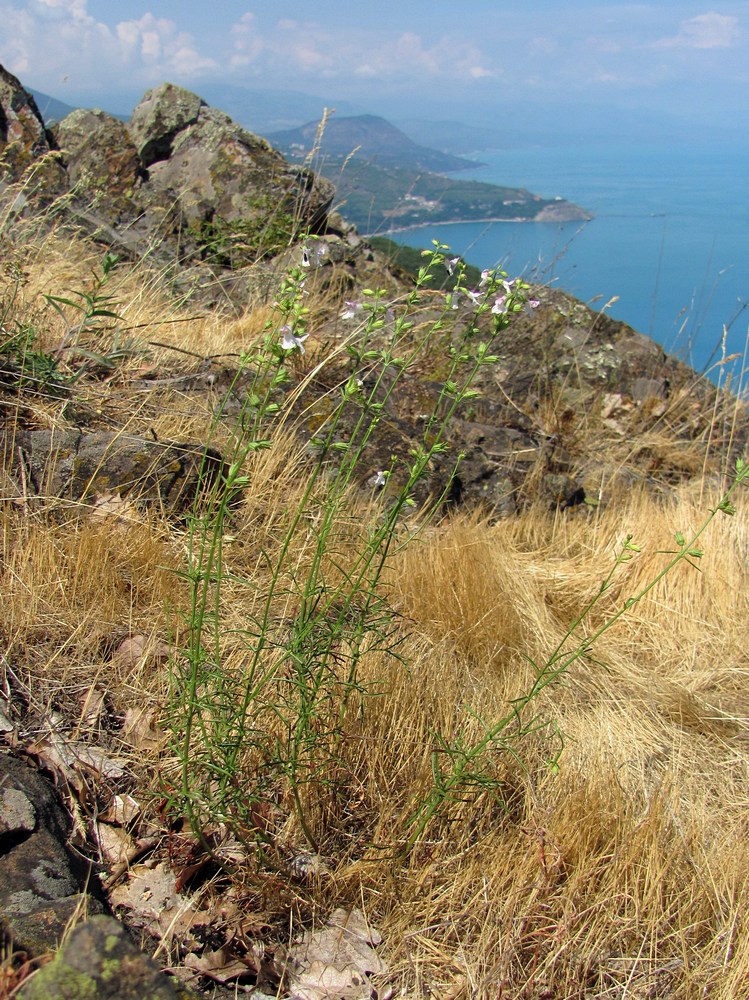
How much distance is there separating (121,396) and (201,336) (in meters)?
1.07

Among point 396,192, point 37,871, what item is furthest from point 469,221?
point 37,871

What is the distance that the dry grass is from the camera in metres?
1.79

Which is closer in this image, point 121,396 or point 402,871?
point 402,871

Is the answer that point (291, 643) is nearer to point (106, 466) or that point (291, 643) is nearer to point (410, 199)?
point (106, 466)

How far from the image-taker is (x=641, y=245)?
12828 millimetres

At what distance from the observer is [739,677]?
318 centimetres

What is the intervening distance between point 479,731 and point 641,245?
41.0 feet

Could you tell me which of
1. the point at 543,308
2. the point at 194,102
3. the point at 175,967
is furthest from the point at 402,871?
the point at 194,102

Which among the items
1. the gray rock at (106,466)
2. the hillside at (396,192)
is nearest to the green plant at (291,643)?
the gray rock at (106,466)

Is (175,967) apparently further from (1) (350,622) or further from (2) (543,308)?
(2) (543,308)

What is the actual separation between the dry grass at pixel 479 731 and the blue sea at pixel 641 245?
4.37 ft

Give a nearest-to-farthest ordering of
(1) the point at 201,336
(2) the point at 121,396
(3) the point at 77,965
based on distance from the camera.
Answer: (3) the point at 77,965, (2) the point at 121,396, (1) the point at 201,336

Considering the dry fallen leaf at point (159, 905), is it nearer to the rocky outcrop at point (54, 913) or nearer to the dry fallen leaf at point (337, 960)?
the rocky outcrop at point (54, 913)

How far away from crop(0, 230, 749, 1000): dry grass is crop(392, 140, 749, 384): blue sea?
1331 millimetres
